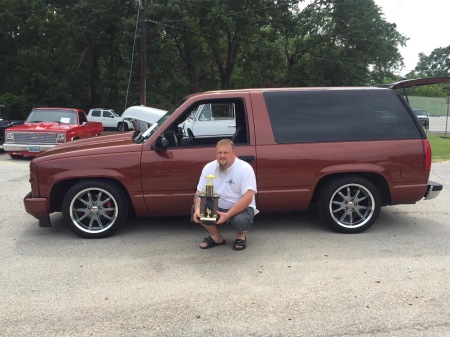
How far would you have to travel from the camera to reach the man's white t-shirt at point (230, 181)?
441 cm

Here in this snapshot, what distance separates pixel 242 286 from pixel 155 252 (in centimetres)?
127

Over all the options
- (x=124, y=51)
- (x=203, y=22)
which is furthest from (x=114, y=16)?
(x=203, y=22)

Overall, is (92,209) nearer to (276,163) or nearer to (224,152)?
(224,152)

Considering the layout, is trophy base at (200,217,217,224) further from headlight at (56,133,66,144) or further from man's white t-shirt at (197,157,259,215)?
headlight at (56,133,66,144)

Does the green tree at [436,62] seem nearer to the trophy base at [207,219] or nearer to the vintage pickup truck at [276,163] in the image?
the vintage pickup truck at [276,163]

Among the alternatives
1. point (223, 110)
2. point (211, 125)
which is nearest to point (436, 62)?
point (211, 125)

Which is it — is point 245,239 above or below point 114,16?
below

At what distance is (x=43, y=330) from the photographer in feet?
10.0

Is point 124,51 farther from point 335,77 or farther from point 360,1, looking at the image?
point 360,1

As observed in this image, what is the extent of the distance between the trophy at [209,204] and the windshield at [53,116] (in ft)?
33.4

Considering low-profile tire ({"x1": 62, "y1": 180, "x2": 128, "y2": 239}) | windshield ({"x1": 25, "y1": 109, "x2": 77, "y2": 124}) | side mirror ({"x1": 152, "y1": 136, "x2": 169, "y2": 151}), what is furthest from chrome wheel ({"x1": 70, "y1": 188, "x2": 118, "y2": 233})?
windshield ({"x1": 25, "y1": 109, "x2": 77, "y2": 124})

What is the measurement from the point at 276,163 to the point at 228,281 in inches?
65.3

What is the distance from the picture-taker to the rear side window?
5047 mm

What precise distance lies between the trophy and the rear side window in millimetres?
1240
